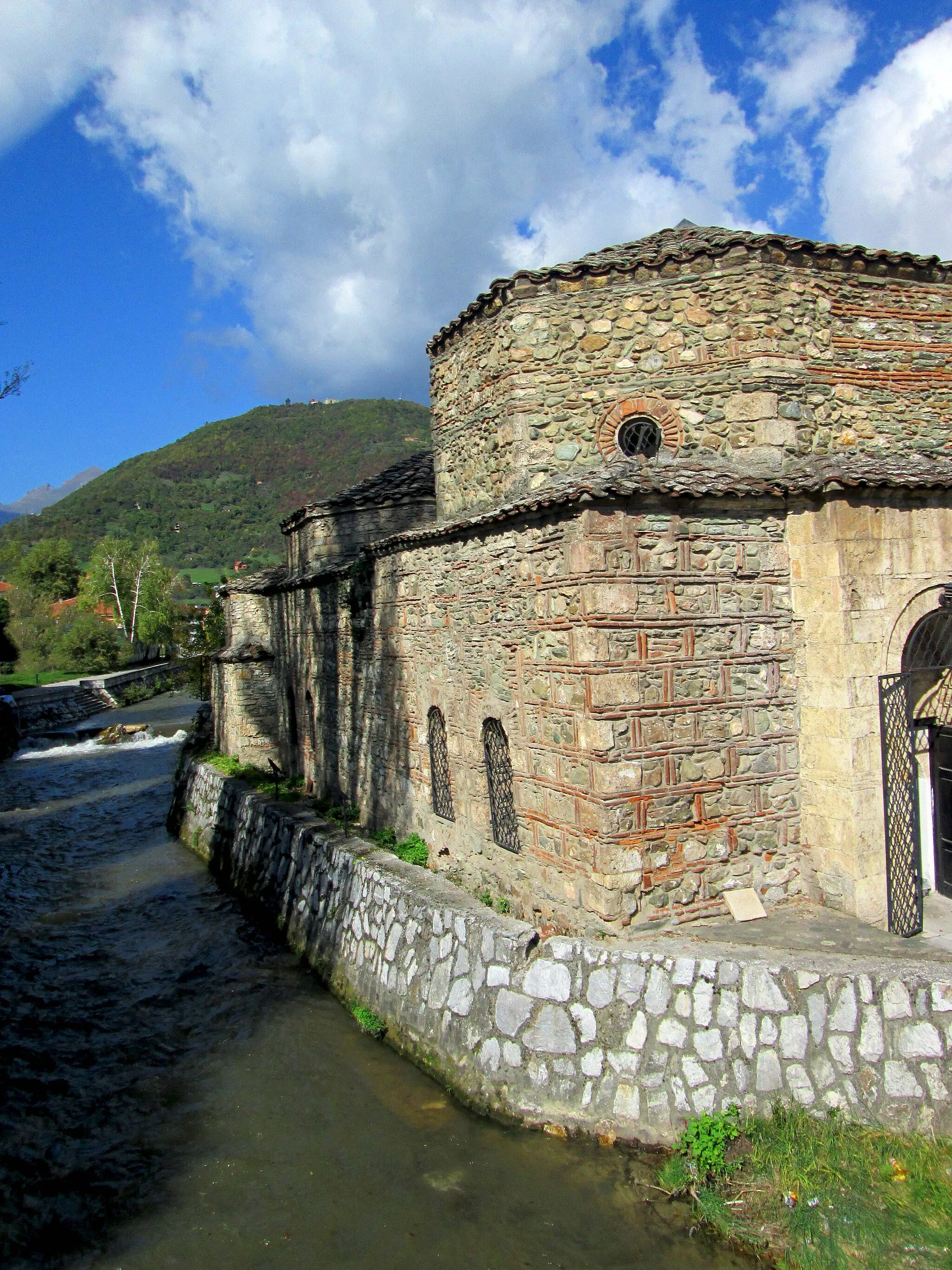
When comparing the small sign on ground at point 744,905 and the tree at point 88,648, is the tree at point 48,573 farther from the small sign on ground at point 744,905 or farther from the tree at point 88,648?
the small sign on ground at point 744,905

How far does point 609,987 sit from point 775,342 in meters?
5.55

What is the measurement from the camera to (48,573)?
61.0 metres

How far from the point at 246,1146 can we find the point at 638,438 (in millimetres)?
6767

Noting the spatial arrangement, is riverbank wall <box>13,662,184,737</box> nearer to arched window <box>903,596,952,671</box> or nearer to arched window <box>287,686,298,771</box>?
arched window <box>287,686,298,771</box>

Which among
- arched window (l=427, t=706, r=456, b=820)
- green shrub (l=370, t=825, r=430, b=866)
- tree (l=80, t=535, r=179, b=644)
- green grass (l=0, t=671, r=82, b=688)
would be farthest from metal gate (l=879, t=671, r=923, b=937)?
tree (l=80, t=535, r=179, b=644)

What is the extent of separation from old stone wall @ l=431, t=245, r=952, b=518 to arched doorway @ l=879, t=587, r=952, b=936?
190cm

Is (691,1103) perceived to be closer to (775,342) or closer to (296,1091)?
(296,1091)

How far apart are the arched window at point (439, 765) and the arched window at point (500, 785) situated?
110 centimetres

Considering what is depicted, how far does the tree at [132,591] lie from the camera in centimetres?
5300

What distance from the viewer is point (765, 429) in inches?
298

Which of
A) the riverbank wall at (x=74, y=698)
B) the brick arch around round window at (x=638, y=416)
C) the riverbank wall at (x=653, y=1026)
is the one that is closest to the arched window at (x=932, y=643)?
the brick arch around round window at (x=638, y=416)

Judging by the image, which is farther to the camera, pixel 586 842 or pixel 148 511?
pixel 148 511

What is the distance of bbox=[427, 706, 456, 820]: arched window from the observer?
31.4 feet

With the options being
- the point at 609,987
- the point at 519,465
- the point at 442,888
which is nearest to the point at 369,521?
the point at 519,465
